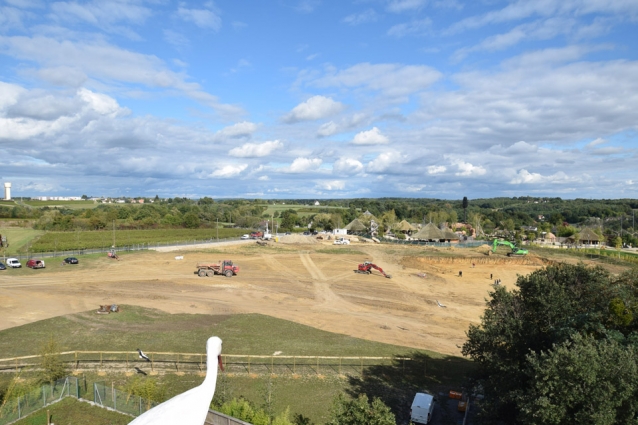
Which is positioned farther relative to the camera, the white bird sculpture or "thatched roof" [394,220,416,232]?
"thatched roof" [394,220,416,232]

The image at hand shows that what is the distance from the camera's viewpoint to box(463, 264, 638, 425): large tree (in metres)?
11.0

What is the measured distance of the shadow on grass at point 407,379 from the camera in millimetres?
21016

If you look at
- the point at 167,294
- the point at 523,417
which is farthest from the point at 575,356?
the point at 167,294

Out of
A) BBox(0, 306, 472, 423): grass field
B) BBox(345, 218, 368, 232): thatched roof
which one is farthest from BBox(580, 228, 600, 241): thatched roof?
BBox(0, 306, 472, 423): grass field

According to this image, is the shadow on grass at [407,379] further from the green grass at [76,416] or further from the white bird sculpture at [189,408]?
the white bird sculpture at [189,408]

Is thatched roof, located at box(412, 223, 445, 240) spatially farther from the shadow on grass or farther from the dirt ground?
the shadow on grass

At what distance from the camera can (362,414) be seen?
1243 cm

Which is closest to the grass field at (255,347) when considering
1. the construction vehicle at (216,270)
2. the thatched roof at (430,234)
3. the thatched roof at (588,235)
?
the construction vehicle at (216,270)

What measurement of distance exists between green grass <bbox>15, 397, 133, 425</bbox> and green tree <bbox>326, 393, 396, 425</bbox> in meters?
9.90

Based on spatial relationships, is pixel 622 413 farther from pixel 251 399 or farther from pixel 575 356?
pixel 251 399

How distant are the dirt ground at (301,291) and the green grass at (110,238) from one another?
19.9 meters

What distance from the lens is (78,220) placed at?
113688 mm

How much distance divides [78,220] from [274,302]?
98970mm

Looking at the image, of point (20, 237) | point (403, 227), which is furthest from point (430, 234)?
point (20, 237)
